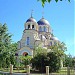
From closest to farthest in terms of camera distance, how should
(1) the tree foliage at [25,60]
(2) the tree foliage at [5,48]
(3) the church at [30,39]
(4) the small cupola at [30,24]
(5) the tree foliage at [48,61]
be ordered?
(2) the tree foliage at [5,48]
(5) the tree foliage at [48,61]
(1) the tree foliage at [25,60]
(3) the church at [30,39]
(4) the small cupola at [30,24]

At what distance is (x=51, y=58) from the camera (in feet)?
123

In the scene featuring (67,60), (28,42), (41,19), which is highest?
(41,19)

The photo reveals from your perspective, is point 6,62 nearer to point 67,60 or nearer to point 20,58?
point 20,58

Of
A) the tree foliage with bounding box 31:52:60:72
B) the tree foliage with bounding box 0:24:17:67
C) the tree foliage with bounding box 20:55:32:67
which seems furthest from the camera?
the tree foliage with bounding box 20:55:32:67

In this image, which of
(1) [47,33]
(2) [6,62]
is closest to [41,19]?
(1) [47,33]

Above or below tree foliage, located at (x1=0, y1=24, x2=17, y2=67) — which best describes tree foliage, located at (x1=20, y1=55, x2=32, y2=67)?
below

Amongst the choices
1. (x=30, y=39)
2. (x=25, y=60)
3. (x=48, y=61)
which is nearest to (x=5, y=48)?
(x=48, y=61)

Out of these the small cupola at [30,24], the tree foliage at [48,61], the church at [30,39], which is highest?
the small cupola at [30,24]

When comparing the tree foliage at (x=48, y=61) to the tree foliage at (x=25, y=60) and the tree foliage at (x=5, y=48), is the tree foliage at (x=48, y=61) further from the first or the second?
the tree foliage at (x=25, y=60)

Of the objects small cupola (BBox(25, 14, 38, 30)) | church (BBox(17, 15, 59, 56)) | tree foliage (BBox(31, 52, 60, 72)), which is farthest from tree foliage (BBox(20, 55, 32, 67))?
small cupola (BBox(25, 14, 38, 30))

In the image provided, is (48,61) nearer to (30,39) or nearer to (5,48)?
(5,48)

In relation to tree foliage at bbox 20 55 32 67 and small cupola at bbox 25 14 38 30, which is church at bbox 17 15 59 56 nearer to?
small cupola at bbox 25 14 38 30

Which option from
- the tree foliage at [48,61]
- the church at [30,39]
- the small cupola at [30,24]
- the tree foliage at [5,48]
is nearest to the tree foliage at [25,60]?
the church at [30,39]

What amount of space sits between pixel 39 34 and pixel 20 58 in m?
12.6
